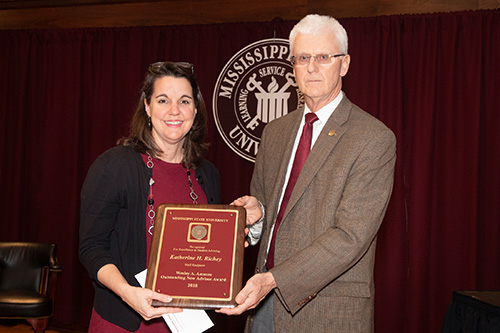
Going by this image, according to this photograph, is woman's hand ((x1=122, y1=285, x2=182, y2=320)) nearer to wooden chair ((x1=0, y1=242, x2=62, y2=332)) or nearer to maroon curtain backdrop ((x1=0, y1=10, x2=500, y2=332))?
maroon curtain backdrop ((x1=0, y1=10, x2=500, y2=332))

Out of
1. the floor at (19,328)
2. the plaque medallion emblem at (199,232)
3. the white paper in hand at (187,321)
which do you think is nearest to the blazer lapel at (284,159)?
the plaque medallion emblem at (199,232)

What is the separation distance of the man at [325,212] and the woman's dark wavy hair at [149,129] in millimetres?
375

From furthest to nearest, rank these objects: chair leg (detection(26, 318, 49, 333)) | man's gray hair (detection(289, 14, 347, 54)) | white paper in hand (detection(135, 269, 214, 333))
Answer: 1. chair leg (detection(26, 318, 49, 333))
2. man's gray hair (detection(289, 14, 347, 54))
3. white paper in hand (detection(135, 269, 214, 333))

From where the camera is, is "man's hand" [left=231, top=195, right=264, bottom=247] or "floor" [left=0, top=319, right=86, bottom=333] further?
"floor" [left=0, top=319, right=86, bottom=333]

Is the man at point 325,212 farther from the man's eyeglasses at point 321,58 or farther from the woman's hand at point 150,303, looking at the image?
the woman's hand at point 150,303

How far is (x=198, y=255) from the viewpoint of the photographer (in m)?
1.68

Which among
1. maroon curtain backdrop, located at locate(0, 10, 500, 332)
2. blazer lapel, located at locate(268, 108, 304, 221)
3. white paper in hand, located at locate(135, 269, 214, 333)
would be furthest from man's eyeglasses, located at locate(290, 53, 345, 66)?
maroon curtain backdrop, located at locate(0, 10, 500, 332)

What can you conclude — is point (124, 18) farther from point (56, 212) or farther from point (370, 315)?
point (370, 315)

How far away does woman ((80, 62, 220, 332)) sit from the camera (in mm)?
1863

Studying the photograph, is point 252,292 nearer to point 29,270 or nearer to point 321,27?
point 321,27

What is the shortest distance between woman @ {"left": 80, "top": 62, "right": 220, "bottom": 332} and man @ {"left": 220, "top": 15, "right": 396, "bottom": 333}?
0.34 meters

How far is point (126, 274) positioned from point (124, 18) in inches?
162

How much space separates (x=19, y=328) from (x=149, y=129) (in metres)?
3.93

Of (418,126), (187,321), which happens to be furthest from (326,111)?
Answer: (418,126)
